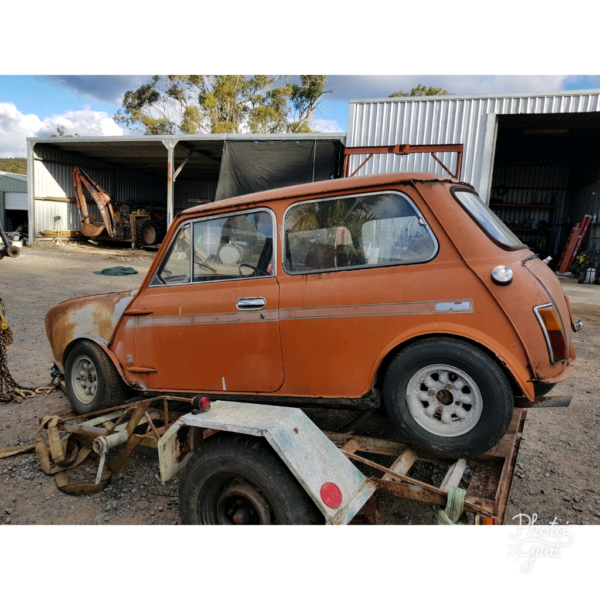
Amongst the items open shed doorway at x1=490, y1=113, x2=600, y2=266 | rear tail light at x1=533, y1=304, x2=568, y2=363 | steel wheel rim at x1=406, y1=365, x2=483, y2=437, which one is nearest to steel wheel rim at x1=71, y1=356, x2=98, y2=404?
steel wheel rim at x1=406, y1=365, x2=483, y2=437

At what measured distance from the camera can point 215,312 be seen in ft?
10.9

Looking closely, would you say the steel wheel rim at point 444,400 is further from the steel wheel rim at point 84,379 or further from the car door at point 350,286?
the steel wheel rim at point 84,379

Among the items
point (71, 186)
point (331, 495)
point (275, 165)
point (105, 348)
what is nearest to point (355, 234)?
point (331, 495)

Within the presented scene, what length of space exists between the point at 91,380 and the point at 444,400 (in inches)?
118

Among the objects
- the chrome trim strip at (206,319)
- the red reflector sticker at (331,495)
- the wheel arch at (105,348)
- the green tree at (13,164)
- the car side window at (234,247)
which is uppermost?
the green tree at (13,164)

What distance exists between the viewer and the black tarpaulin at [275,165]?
585 inches

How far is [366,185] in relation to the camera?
2949 millimetres

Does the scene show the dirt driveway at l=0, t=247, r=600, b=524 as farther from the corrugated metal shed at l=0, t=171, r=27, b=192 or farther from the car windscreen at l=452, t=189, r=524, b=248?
the corrugated metal shed at l=0, t=171, r=27, b=192

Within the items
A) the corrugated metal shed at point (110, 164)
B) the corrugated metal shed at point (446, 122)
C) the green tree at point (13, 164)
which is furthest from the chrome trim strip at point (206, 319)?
the green tree at point (13, 164)

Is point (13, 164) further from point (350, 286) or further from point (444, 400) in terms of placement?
point (444, 400)

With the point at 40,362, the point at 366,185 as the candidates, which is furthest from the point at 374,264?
the point at 40,362

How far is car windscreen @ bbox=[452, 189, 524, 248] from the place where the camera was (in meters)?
2.88

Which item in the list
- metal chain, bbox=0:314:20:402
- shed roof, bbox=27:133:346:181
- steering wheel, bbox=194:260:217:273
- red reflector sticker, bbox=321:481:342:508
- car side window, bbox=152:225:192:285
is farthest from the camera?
shed roof, bbox=27:133:346:181

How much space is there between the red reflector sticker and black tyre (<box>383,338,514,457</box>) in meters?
0.65
